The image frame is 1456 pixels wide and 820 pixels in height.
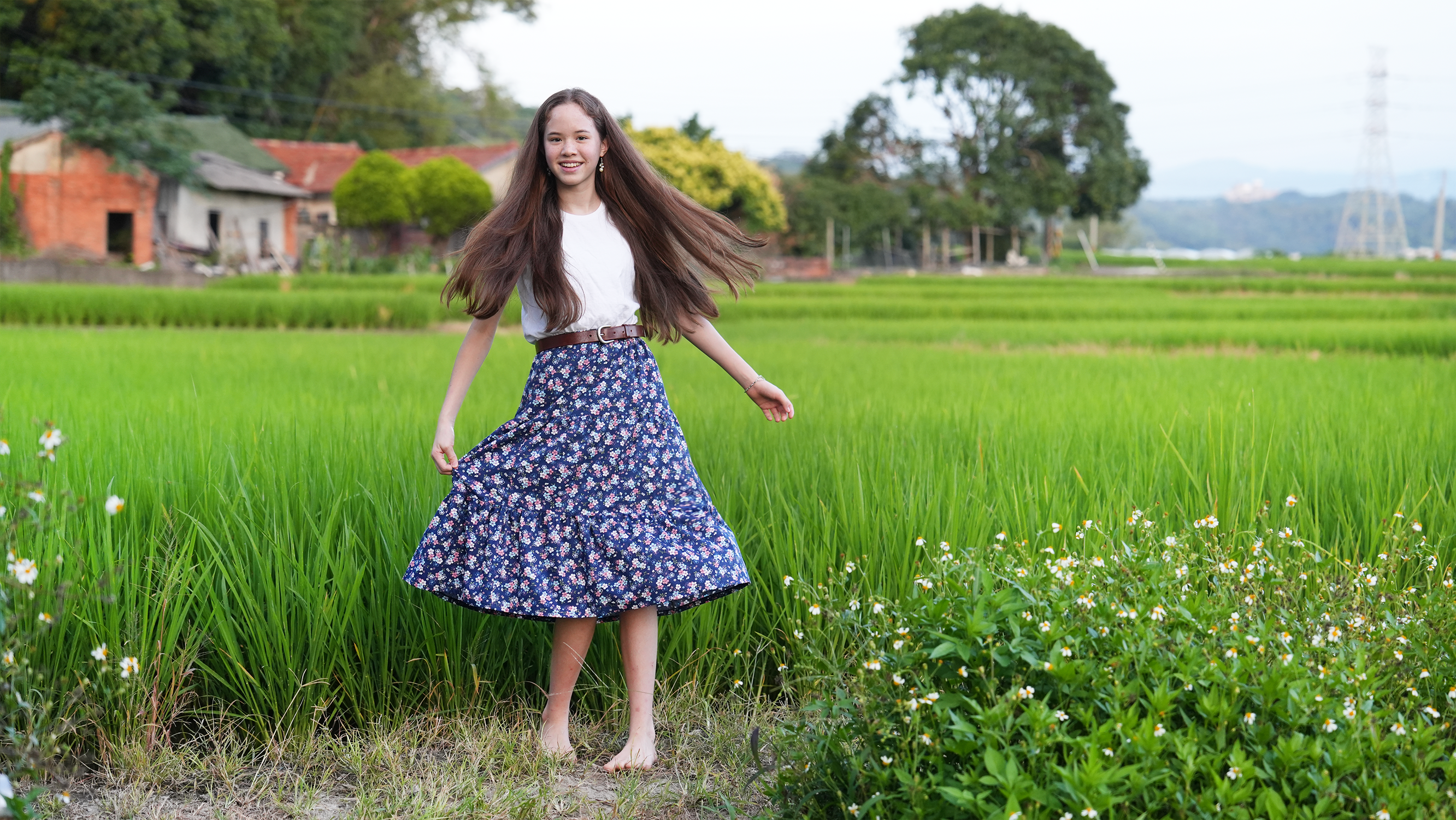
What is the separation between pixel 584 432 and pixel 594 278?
0.33 m

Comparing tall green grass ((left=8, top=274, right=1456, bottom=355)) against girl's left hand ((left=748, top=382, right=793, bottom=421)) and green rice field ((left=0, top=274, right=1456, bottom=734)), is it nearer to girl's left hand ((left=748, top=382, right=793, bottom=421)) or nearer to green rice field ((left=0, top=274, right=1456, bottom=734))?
green rice field ((left=0, top=274, right=1456, bottom=734))

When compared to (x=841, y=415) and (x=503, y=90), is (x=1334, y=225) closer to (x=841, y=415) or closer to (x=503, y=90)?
(x=503, y=90)

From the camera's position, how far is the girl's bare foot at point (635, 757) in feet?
6.93

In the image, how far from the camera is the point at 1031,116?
A: 3959 centimetres

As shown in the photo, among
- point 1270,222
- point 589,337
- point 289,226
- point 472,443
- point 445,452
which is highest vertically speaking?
point 1270,222

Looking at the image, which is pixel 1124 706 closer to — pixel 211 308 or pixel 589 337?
pixel 589 337

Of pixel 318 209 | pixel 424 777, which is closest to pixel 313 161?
pixel 318 209

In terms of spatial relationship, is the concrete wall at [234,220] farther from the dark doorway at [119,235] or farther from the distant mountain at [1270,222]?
the distant mountain at [1270,222]

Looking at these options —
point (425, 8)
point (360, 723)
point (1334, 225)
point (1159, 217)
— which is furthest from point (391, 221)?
point (1159, 217)

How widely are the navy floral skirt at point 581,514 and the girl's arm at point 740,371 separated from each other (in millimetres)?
196

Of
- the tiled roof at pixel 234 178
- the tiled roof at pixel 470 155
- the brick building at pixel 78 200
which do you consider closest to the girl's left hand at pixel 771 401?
the brick building at pixel 78 200

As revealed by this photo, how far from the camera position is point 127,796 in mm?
1935

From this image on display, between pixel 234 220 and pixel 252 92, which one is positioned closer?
pixel 234 220

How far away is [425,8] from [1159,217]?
173 meters
